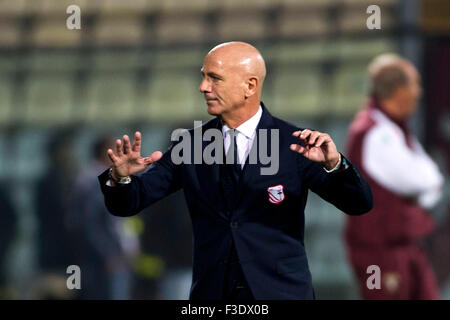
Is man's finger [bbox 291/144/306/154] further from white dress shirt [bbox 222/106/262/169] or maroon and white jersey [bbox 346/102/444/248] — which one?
maroon and white jersey [bbox 346/102/444/248]

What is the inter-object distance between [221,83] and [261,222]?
21.1 inches

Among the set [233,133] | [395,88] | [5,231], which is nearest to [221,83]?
[233,133]

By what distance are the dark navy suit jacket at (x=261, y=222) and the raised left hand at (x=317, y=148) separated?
0.33ft

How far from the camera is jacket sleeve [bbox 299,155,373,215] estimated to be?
323 centimetres

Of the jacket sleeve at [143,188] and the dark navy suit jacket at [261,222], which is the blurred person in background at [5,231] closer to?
the jacket sleeve at [143,188]

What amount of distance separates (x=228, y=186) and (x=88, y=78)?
6990mm

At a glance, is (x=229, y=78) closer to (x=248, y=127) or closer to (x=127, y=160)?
(x=248, y=127)

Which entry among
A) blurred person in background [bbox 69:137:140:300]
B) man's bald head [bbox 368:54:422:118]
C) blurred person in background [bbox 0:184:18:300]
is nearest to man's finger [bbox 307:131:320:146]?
man's bald head [bbox 368:54:422:118]

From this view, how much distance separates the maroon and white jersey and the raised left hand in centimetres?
281

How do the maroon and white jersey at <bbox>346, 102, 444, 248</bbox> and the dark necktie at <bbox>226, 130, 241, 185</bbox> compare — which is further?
the maroon and white jersey at <bbox>346, 102, 444, 248</bbox>

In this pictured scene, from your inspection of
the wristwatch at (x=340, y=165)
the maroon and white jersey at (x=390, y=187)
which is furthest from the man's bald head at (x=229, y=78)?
the maroon and white jersey at (x=390, y=187)

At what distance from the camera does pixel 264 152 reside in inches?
132

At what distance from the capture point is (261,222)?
3342 mm
